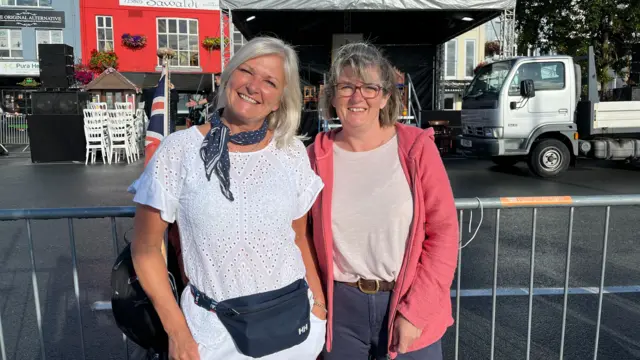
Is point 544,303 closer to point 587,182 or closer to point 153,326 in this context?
point 153,326

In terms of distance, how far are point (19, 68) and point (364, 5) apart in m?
23.9

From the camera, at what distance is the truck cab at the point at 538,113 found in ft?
33.7

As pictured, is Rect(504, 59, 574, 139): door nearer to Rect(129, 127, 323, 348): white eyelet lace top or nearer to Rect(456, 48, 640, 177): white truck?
Rect(456, 48, 640, 177): white truck

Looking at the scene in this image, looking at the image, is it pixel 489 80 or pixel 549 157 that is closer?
pixel 549 157

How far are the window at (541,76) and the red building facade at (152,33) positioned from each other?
59.8ft

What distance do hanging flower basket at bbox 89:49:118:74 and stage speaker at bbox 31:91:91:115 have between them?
1279 centimetres

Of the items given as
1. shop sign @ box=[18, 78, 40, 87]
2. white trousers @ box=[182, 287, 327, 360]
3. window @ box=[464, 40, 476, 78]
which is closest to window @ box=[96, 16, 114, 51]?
shop sign @ box=[18, 78, 40, 87]

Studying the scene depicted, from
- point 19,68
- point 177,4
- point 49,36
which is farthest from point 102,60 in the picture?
point 19,68

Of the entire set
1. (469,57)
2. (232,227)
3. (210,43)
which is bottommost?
(232,227)

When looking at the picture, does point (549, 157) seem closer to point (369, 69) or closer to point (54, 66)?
point (369, 69)

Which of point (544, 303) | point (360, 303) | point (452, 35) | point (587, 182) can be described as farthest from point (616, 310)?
point (452, 35)

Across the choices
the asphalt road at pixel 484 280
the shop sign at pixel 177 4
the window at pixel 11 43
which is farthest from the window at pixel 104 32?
the asphalt road at pixel 484 280

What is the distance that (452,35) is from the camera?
55.2ft

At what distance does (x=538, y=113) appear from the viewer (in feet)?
34.0
